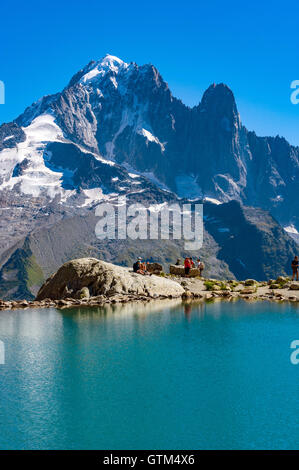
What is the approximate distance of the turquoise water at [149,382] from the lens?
21.9 m

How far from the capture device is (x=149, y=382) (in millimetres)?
28172

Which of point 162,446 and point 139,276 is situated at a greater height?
point 139,276

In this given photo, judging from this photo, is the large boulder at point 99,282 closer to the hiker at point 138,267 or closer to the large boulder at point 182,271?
the hiker at point 138,267

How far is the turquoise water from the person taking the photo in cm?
2191

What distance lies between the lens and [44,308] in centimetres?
5244

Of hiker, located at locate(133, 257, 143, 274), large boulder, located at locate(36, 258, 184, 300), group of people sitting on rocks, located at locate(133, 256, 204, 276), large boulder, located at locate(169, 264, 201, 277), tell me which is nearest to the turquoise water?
large boulder, located at locate(36, 258, 184, 300)

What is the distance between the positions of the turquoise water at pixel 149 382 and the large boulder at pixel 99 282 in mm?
8903

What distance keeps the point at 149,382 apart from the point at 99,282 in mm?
27911

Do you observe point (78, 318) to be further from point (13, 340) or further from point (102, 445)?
point (102, 445)

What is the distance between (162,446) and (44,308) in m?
33.5

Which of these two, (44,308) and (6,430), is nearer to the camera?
(6,430)

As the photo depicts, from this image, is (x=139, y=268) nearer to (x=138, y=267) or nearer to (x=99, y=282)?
(x=138, y=267)

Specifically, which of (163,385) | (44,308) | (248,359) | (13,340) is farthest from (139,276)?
(163,385)

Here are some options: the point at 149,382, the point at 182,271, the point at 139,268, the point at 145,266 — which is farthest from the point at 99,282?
the point at 149,382
